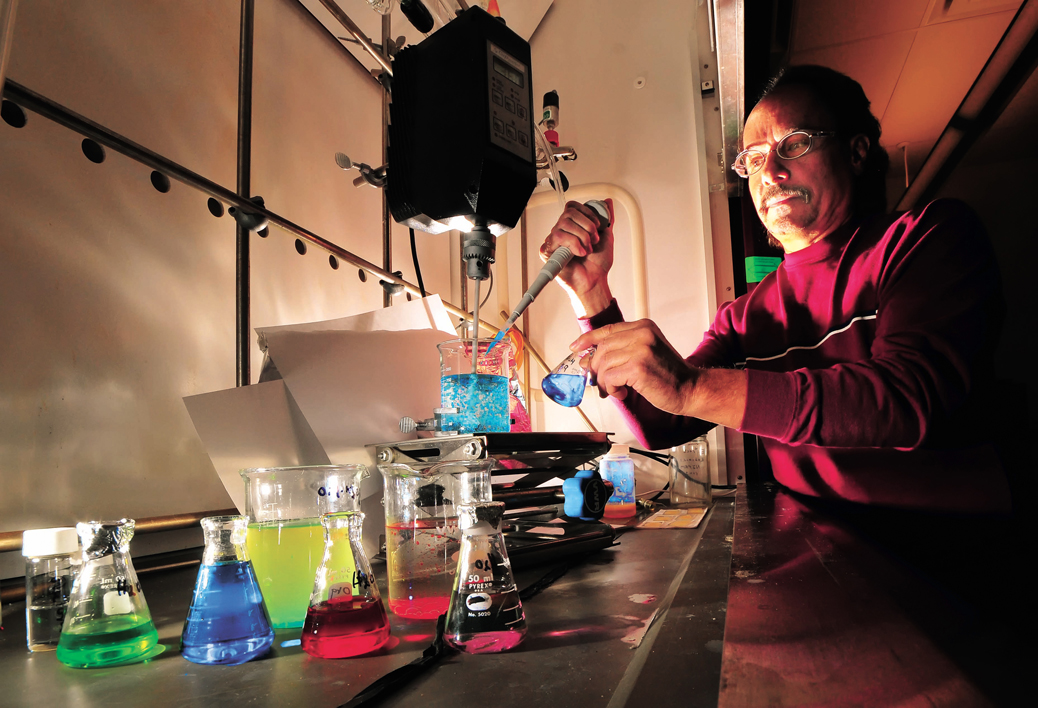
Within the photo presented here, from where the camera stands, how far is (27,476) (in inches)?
31.7

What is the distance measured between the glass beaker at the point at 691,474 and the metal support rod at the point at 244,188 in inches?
51.8

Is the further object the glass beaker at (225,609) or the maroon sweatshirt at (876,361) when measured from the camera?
the maroon sweatshirt at (876,361)

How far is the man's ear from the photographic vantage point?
157cm

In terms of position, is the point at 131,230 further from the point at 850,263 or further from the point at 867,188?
the point at 867,188

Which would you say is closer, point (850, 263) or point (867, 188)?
point (850, 263)

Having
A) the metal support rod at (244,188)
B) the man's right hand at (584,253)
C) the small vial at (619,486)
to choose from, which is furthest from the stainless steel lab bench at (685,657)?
the small vial at (619,486)

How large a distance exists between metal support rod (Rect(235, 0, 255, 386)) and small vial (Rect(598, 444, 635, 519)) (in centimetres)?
96

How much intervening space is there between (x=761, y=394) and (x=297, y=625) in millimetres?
798

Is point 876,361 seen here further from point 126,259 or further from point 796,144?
point 126,259

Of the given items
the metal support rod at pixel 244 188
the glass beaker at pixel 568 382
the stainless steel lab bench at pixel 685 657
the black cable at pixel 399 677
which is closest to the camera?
the stainless steel lab bench at pixel 685 657

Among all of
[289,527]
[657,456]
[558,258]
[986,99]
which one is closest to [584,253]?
[558,258]

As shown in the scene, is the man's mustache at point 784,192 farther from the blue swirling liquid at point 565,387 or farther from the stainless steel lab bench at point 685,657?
the stainless steel lab bench at point 685,657

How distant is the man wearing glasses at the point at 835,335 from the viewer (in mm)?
1021

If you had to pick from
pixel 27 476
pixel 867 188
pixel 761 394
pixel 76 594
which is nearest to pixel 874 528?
pixel 761 394
